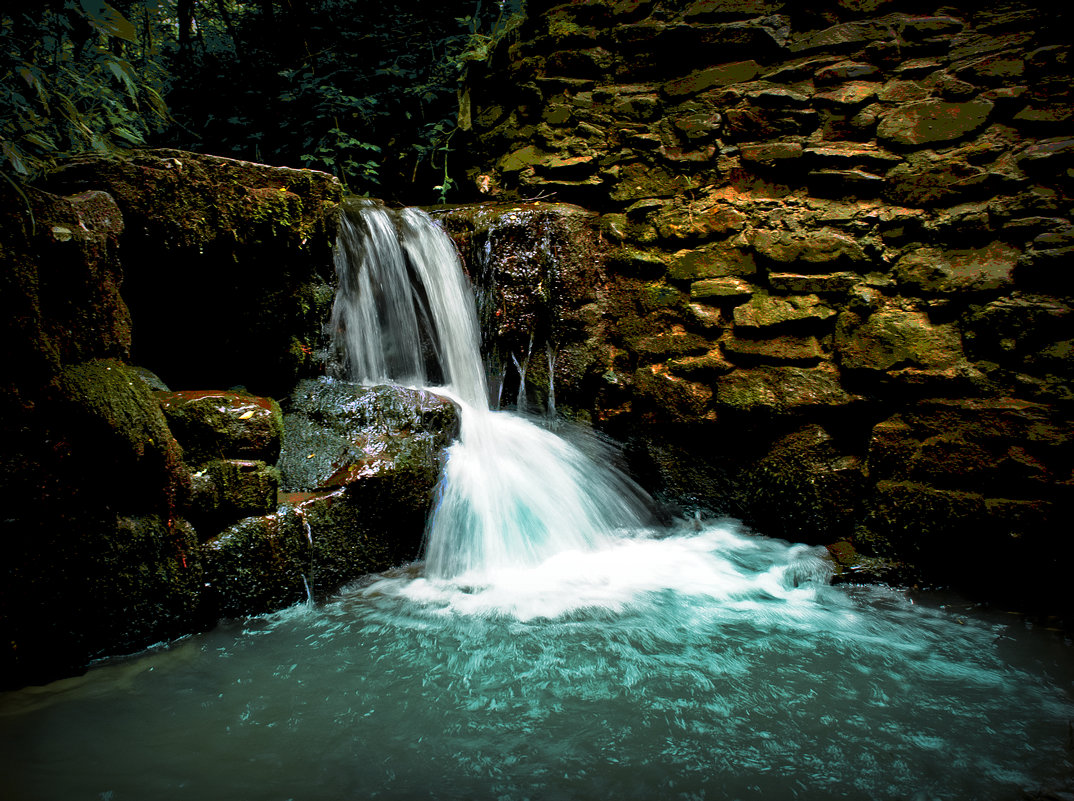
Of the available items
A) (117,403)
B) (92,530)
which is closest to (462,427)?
(117,403)

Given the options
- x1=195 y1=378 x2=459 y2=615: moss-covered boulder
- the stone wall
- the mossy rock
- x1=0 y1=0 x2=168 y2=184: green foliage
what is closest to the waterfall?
x1=195 y1=378 x2=459 y2=615: moss-covered boulder

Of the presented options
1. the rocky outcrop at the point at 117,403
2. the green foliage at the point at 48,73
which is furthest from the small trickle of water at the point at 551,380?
the green foliage at the point at 48,73

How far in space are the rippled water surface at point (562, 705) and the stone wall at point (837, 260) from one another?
695mm

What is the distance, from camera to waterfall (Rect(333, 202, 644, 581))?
131 inches

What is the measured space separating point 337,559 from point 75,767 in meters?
1.29

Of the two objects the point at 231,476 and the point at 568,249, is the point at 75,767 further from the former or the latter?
the point at 568,249

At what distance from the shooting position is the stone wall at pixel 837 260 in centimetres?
301

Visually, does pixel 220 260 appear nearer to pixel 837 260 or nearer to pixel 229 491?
pixel 229 491

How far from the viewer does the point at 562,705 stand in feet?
6.60

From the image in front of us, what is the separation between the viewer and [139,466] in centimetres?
229

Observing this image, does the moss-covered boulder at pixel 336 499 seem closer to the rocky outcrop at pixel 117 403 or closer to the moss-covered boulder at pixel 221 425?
the rocky outcrop at pixel 117 403

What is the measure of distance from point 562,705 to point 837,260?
124 inches

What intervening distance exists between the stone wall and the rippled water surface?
0.70 m

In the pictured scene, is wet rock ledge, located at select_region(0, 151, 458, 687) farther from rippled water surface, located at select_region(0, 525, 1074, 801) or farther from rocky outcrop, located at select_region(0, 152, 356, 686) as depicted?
rippled water surface, located at select_region(0, 525, 1074, 801)
